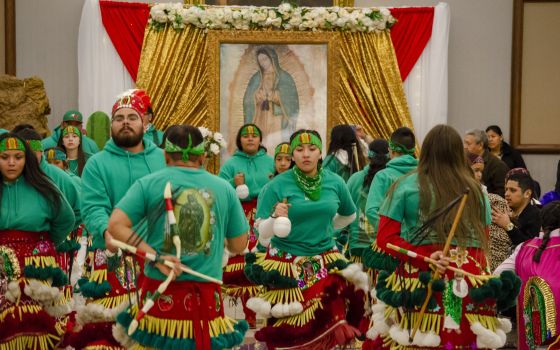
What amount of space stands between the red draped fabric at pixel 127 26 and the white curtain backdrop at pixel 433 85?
14.2ft

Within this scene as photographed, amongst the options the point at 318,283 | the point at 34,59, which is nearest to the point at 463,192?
the point at 318,283

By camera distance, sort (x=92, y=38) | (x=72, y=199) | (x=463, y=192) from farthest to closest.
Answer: (x=92, y=38) < (x=72, y=199) < (x=463, y=192)

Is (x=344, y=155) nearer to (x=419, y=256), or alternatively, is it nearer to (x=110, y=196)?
(x=110, y=196)

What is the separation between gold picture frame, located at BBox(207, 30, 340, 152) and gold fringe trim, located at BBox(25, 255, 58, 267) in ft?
28.5

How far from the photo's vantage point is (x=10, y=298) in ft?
27.3

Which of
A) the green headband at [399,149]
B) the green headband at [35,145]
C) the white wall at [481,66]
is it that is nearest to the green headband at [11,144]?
the green headband at [35,145]

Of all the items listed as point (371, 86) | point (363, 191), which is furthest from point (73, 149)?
point (371, 86)

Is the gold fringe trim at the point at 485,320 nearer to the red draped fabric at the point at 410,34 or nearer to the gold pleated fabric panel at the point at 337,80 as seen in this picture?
the gold pleated fabric panel at the point at 337,80

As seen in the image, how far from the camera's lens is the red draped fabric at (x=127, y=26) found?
17.2 m

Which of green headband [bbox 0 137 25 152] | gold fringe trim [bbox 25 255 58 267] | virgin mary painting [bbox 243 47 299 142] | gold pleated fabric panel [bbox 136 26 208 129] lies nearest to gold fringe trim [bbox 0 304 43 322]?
gold fringe trim [bbox 25 255 58 267]

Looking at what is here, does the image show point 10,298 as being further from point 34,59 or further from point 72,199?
point 34,59

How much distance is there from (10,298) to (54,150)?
3109 millimetres

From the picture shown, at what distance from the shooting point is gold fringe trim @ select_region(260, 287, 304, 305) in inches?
339

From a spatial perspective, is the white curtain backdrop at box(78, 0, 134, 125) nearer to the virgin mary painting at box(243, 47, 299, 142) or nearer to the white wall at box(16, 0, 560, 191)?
the virgin mary painting at box(243, 47, 299, 142)
